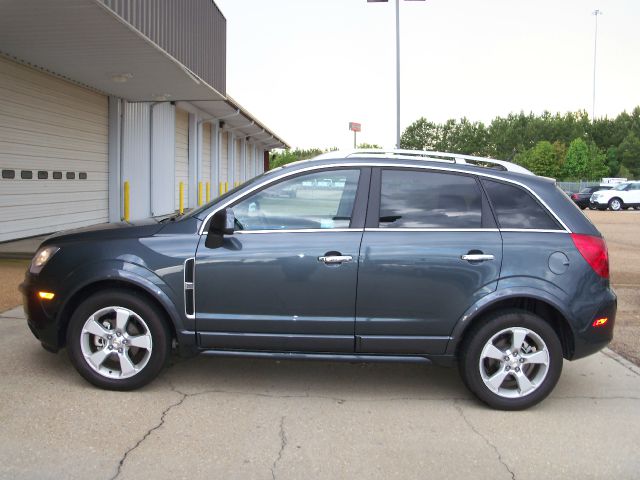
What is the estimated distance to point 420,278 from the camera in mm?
4199

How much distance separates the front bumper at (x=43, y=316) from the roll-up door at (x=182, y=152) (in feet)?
52.6

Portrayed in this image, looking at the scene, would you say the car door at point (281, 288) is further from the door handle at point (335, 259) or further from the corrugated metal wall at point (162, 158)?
the corrugated metal wall at point (162, 158)

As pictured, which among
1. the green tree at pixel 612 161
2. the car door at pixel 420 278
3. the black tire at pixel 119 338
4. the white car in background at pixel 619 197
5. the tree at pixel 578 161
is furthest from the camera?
the green tree at pixel 612 161

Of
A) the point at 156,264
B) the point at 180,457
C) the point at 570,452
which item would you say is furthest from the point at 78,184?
the point at 570,452

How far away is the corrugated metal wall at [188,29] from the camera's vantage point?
8.86 m

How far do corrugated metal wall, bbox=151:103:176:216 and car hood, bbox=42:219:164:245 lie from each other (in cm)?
1286

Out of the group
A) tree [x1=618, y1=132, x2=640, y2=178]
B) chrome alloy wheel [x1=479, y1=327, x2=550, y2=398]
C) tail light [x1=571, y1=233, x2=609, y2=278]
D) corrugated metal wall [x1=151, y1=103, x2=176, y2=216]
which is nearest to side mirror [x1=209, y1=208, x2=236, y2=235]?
chrome alloy wheel [x1=479, y1=327, x2=550, y2=398]

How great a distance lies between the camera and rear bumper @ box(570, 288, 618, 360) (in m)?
4.21

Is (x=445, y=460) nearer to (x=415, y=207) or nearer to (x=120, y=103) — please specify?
(x=415, y=207)

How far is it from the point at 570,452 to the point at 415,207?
1.89 meters

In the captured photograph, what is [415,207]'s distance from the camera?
14.4 ft

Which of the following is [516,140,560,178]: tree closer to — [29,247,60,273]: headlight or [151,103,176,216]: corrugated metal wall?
A: [151,103,176,216]: corrugated metal wall

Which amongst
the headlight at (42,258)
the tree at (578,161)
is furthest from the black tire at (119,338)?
the tree at (578,161)

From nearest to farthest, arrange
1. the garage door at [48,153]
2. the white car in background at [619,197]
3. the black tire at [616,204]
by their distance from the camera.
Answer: the garage door at [48,153], the white car in background at [619,197], the black tire at [616,204]
